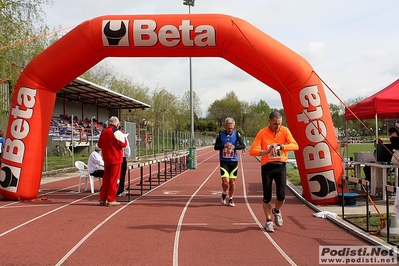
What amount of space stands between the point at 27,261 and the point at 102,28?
5.95 meters

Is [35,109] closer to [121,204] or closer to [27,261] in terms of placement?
[121,204]

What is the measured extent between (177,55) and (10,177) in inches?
199

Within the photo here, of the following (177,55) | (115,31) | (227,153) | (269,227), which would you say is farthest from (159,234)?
(115,31)

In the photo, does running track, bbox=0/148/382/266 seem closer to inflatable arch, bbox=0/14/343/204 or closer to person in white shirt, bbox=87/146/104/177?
inflatable arch, bbox=0/14/343/204

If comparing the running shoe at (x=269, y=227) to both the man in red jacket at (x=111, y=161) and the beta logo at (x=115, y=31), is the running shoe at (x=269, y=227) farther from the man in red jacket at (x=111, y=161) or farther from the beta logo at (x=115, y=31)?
the beta logo at (x=115, y=31)

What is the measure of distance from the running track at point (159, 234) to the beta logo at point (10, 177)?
427mm

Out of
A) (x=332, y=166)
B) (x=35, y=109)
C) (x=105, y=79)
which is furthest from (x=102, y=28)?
(x=105, y=79)

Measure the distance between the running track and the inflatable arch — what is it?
853 millimetres

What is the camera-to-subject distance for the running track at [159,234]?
5.46 metres

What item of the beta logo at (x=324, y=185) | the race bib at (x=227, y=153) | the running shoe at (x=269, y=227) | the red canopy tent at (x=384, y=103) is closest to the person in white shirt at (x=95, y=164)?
the race bib at (x=227, y=153)

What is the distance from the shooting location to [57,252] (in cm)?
576

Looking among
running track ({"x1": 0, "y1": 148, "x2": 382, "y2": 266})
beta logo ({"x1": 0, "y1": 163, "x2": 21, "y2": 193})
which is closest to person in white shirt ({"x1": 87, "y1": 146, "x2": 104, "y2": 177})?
running track ({"x1": 0, "y1": 148, "x2": 382, "y2": 266})

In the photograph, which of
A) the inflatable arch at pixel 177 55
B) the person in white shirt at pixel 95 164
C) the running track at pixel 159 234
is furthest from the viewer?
the person in white shirt at pixel 95 164

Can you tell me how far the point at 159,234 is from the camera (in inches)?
266
